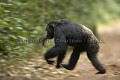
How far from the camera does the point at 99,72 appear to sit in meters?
8.03

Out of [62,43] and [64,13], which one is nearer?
[62,43]

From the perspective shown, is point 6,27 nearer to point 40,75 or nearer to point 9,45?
point 9,45

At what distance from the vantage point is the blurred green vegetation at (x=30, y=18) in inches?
327

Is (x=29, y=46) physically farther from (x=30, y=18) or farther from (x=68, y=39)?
(x=68, y=39)

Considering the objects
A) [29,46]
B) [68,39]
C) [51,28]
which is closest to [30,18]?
[29,46]

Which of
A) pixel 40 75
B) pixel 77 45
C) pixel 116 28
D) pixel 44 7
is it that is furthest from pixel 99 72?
pixel 116 28

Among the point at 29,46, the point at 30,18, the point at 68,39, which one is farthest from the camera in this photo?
the point at 30,18

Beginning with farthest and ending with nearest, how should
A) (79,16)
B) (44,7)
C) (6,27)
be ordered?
(79,16) → (44,7) → (6,27)

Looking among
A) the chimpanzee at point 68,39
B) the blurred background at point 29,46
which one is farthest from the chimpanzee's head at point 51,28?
the blurred background at point 29,46

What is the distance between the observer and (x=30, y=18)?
35.9ft

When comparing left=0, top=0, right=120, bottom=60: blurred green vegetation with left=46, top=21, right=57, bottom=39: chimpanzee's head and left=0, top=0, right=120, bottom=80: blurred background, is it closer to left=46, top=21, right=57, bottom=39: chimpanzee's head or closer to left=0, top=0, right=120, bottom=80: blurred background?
left=0, top=0, right=120, bottom=80: blurred background

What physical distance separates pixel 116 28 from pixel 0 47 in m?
19.1

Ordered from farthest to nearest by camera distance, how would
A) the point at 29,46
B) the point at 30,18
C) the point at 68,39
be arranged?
1. the point at 30,18
2. the point at 29,46
3. the point at 68,39

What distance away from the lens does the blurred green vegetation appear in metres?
8.30
